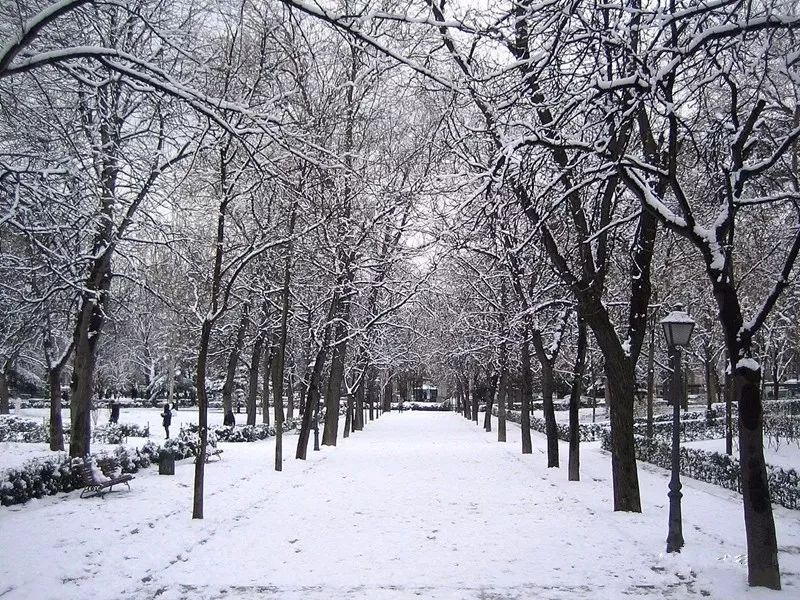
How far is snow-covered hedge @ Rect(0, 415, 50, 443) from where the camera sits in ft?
84.1

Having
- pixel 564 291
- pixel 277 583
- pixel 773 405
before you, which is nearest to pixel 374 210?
pixel 564 291

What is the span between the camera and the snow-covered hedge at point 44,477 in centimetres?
1151

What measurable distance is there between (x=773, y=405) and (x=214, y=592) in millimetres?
30693

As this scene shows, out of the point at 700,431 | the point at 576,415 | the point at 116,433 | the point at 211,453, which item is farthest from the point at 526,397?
the point at 116,433

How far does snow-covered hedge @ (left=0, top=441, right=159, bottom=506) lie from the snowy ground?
35cm

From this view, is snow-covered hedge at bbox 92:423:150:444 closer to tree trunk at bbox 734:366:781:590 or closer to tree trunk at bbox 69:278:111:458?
tree trunk at bbox 69:278:111:458

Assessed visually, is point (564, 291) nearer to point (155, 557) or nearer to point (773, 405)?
point (155, 557)

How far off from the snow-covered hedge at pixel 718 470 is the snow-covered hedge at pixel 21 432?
22.9m

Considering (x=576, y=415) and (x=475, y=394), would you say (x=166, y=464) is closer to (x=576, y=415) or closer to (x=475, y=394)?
(x=576, y=415)

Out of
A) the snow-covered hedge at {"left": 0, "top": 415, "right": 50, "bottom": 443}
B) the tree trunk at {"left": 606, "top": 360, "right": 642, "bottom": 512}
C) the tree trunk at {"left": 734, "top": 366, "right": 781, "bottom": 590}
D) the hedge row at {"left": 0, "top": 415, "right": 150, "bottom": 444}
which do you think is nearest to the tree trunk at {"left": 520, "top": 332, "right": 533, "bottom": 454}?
the tree trunk at {"left": 606, "top": 360, "right": 642, "bottom": 512}

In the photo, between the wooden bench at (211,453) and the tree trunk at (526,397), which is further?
the tree trunk at (526,397)

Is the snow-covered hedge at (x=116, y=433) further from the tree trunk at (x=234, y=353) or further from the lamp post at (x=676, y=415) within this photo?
the lamp post at (x=676, y=415)

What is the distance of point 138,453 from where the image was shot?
16500mm

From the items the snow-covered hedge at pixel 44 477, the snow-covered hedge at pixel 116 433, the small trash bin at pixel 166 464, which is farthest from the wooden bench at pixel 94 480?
the snow-covered hedge at pixel 116 433
